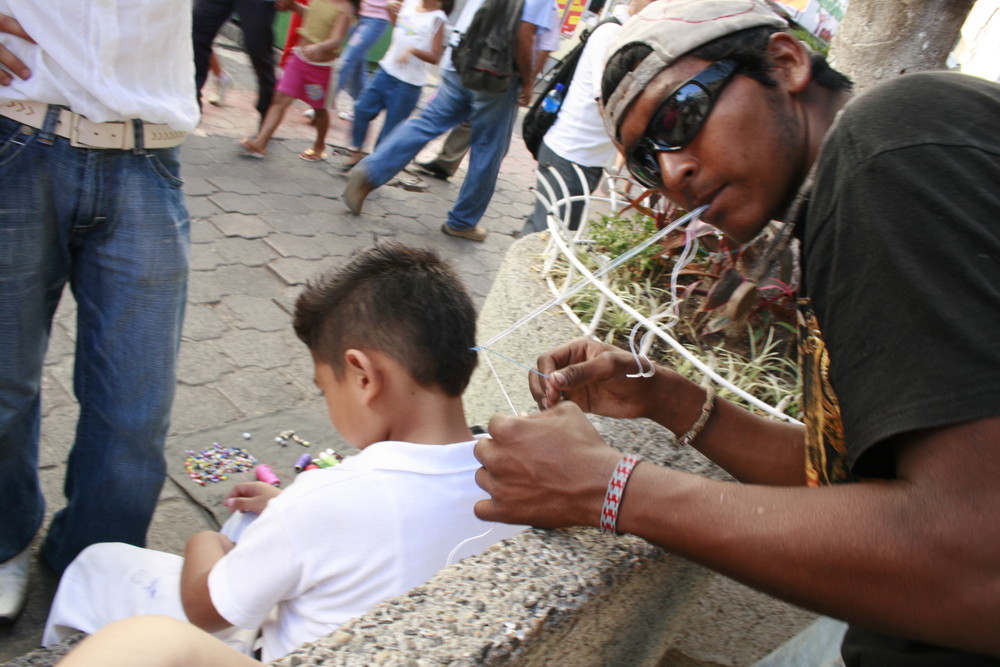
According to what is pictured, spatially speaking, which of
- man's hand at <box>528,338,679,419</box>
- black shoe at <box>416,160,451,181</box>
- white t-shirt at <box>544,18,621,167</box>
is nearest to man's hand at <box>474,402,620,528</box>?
man's hand at <box>528,338,679,419</box>

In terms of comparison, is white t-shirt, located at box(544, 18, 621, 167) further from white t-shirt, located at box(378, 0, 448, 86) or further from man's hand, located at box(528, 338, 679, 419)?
man's hand, located at box(528, 338, 679, 419)

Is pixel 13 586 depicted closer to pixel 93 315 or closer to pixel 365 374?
pixel 93 315

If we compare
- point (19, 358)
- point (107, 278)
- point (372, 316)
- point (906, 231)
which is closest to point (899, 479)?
point (906, 231)

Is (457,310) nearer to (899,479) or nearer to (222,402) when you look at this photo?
(899,479)

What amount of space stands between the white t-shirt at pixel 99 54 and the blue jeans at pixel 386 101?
4354 mm

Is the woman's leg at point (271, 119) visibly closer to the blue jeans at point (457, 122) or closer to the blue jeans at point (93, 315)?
the blue jeans at point (457, 122)

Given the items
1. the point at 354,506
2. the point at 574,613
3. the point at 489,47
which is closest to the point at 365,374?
the point at 354,506

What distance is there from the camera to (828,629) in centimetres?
156

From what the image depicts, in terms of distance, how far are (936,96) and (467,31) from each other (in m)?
4.49

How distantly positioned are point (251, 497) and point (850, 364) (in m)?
1.46

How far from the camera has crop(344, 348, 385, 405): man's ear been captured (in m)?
1.72

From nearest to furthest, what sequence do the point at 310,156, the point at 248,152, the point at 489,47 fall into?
the point at 489,47
the point at 248,152
the point at 310,156

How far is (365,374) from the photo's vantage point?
1.73 meters

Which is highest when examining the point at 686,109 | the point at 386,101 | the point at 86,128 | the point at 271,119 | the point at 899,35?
the point at 899,35
